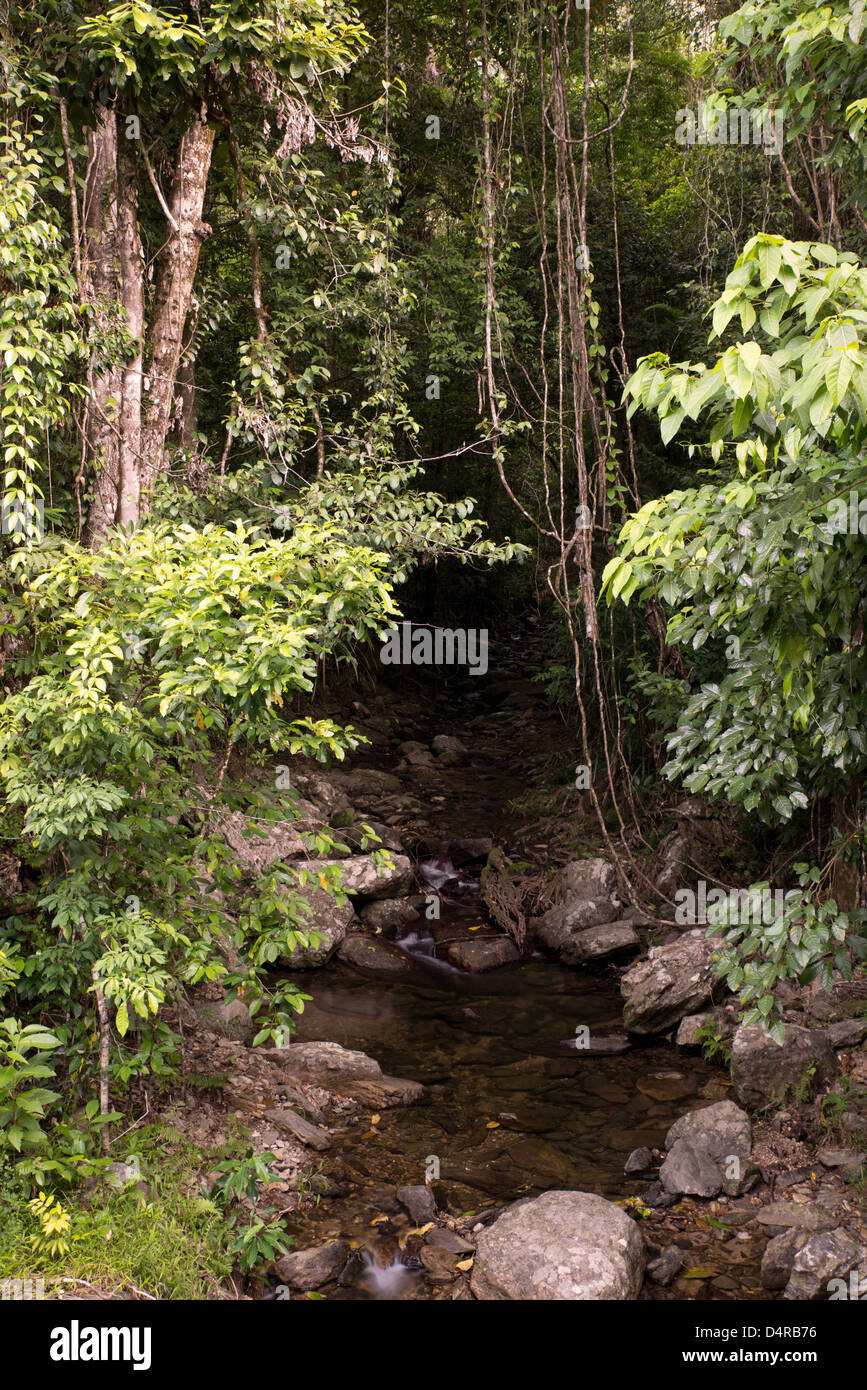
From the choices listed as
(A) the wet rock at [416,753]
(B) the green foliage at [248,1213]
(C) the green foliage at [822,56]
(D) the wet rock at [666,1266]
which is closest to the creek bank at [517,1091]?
(D) the wet rock at [666,1266]

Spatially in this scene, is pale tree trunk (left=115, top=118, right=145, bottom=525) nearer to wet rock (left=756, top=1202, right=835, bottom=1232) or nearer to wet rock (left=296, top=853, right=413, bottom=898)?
wet rock (left=296, top=853, right=413, bottom=898)

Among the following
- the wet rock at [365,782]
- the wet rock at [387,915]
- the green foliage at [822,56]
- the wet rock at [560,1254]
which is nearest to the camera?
the green foliage at [822,56]

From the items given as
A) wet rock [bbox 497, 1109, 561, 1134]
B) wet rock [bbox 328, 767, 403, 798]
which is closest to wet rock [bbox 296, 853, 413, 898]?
wet rock [bbox 328, 767, 403, 798]

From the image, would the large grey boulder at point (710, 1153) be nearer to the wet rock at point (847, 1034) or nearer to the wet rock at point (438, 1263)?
the wet rock at point (847, 1034)

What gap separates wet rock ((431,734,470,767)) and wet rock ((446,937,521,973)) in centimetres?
385

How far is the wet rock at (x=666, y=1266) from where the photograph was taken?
12.8ft

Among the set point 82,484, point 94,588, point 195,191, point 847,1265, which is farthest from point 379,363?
point 847,1265

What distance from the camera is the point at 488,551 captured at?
6145 mm

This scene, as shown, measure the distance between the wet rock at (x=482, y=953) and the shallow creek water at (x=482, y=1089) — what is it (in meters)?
0.09

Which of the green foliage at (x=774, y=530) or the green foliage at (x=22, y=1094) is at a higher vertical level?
the green foliage at (x=774, y=530)

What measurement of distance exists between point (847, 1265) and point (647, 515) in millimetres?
3061

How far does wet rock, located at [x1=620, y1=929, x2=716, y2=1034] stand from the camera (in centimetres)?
596

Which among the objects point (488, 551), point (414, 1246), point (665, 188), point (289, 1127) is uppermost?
point (665, 188)

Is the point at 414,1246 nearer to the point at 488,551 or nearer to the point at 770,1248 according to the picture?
the point at 770,1248
